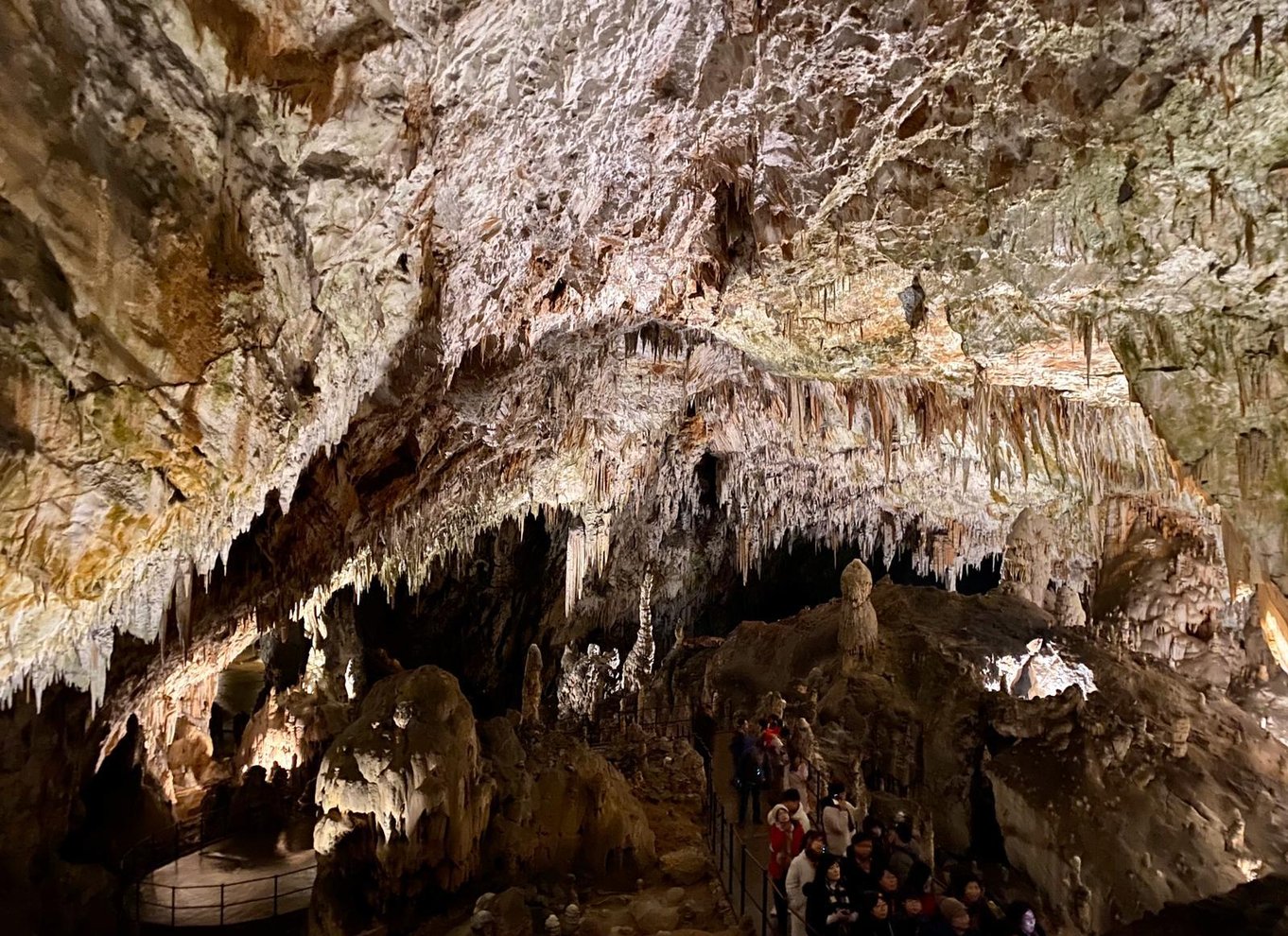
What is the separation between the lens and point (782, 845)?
222 inches

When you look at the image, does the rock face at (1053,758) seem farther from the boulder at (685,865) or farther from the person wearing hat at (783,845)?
the person wearing hat at (783,845)

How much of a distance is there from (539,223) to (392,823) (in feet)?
17.6

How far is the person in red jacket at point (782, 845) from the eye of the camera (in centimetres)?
540

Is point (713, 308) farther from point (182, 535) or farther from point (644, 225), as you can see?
point (182, 535)

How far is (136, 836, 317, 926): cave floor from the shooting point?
8.54 metres

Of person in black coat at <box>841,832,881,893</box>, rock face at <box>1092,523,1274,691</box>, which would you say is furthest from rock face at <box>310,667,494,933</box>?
rock face at <box>1092,523,1274,691</box>

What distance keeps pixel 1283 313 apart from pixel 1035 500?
959cm

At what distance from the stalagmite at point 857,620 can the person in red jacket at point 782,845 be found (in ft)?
26.3

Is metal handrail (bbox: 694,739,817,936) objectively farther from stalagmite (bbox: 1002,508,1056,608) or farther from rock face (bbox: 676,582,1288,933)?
stalagmite (bbox: 1002,508,1056,608)

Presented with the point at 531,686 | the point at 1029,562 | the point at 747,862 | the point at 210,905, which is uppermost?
the point at 1029,562

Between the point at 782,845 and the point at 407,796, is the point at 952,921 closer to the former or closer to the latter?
the point at 782,845

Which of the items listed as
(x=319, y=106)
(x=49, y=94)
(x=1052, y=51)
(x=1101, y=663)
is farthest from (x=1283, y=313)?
(x=1101, y=663)

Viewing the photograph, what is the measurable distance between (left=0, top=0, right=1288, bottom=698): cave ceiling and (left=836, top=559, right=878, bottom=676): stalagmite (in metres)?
6.35

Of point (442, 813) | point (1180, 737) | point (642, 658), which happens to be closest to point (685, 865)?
point (442, 813)
